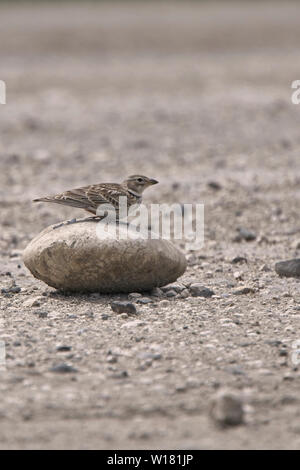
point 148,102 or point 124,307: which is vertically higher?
point 148,102

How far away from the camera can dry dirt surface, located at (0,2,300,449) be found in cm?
569

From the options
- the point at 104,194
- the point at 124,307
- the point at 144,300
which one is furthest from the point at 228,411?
the point at 104,194

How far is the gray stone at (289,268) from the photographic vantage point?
8656mm

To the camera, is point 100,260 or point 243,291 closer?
point 100,260

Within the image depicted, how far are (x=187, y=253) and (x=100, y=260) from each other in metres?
2.09

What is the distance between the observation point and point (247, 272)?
8906mm

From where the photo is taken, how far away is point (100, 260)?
25.6 feet

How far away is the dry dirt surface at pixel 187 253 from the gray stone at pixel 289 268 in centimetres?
15

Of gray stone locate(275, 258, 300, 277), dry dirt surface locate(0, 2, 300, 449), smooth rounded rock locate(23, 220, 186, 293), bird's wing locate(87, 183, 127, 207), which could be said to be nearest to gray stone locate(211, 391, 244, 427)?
dry dirt surface locate(0, 2, 300, 449)

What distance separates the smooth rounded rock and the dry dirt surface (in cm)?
18

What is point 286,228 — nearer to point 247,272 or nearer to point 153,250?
point 247,272

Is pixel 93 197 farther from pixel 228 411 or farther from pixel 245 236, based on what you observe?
pixel 228 411

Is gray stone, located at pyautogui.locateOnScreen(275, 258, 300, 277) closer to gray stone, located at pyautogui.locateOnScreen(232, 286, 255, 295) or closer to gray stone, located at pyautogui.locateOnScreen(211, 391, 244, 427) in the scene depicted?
gray stone, located at pyautogui.locateOnScreen(232, 286, 255, 295)

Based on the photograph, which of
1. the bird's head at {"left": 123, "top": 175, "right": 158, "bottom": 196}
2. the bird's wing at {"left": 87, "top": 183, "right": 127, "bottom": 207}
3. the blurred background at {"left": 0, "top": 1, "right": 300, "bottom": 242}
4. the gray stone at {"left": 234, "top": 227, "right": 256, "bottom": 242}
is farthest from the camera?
the blurred background at {"left": 0, "top": 1, "right": 300, "bottom": 242}
